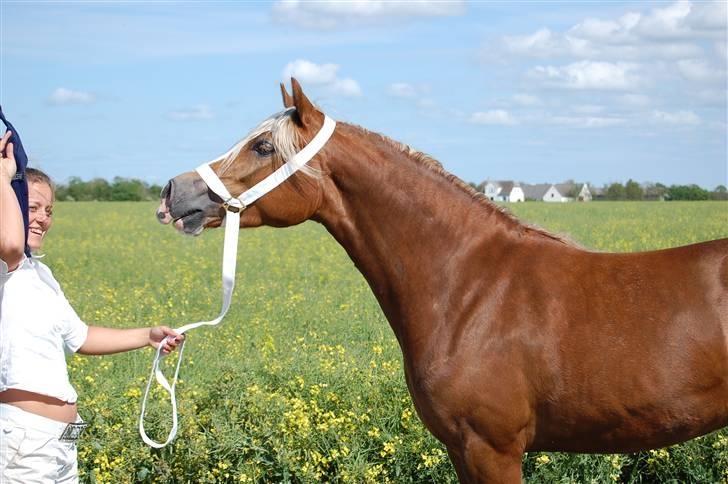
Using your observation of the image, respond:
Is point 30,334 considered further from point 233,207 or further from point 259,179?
point 259,179

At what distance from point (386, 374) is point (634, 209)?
135 ft

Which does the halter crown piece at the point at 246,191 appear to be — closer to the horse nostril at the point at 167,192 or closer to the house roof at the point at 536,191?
the horse nostril at the point at 167,192

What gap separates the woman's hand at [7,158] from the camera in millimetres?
3045

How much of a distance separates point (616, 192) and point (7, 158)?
67.5m

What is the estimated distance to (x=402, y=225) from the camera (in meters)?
4.25

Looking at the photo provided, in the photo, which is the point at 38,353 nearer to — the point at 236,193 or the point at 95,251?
the point at 236,193

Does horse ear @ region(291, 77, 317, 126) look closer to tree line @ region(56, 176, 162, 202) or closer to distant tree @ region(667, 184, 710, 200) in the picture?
distant tree @ region(667, 184, 710, 200)

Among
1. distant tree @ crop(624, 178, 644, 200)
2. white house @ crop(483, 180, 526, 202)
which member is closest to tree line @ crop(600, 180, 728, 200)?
distant tree @ crop(624, 178, 644, 200)

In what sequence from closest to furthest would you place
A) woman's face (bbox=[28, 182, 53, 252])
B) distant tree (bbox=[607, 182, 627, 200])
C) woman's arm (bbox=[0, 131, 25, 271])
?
1. woman's arm (bbox=[0, 131, 25, 271])
2. woman's face (bbox=[28, 182, 53, 252])
3. distant tree (bbox=[607, 182, 627, 200])

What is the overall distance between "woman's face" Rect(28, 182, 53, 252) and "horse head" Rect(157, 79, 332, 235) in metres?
0.61

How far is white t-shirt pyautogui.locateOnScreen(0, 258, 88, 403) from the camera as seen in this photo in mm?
3381

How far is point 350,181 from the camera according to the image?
13.8 ft

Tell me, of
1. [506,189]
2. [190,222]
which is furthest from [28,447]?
[506,189]

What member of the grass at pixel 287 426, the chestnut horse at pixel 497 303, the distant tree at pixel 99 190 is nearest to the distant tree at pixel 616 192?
the distant tree at pixel 99 190
